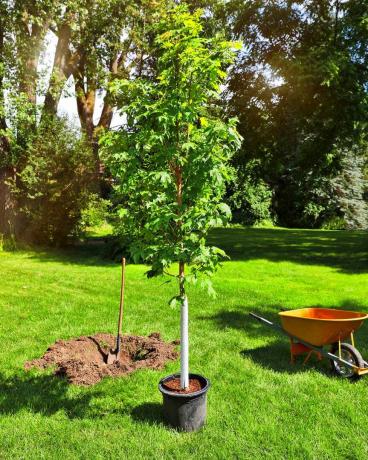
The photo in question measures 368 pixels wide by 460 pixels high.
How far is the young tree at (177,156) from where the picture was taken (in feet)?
14.7

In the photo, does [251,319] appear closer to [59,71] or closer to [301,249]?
[301,249]

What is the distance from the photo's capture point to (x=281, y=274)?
1399 cm

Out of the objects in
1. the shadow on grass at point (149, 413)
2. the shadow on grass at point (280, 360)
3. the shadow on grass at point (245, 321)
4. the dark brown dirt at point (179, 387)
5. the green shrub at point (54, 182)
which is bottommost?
the shadow on grass at point (149, 413)

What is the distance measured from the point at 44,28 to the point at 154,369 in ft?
53.0

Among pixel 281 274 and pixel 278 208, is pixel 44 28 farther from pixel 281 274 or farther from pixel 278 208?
pixel 278 208

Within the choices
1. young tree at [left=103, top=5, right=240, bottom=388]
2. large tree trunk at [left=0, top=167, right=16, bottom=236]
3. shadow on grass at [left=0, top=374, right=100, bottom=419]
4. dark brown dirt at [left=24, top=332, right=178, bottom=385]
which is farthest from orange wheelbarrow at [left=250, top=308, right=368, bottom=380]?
large tree trunk at [left=0, top=167, right=16, bottom=236]

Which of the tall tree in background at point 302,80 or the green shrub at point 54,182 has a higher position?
the tall tree in background at point 302,80

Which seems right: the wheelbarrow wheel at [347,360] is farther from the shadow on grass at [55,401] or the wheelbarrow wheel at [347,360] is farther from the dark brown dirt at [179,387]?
the shadow on grass at [55,401]

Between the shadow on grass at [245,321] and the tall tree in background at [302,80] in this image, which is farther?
the tall tree in background at [302,80]

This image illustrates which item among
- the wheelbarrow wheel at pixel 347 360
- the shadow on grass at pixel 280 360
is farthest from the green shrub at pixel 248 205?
the wheelbarrow wheel at pixel 347 360

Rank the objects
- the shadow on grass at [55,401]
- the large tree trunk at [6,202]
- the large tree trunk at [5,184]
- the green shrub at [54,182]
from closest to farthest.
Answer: the shadow on grass at [55,401], the green shrub at [54,182], the large tree trunk at [5,184], the large tree trunk at [6,202]

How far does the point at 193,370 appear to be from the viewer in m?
6.23

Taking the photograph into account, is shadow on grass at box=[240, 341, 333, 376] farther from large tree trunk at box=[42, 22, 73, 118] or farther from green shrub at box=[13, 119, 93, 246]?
large tree trunk at box=[42, 22, 73, 118]

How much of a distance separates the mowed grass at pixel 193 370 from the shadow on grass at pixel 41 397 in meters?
0.01
